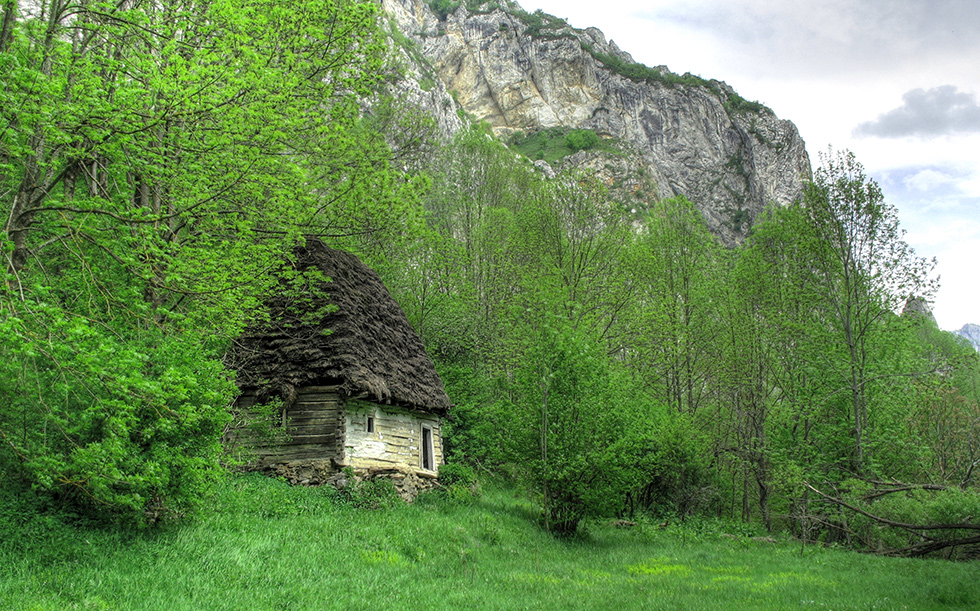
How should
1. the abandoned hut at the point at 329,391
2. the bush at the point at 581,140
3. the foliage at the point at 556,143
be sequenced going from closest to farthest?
the abandoned hut at the point at 329,391
the foliage at the point at 556,143
the bush at the point at 581,140

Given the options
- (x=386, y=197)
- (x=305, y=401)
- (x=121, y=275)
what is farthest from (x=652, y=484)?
(x=121, y=275)

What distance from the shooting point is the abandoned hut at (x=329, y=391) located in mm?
14398

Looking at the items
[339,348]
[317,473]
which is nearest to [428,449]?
[317,473]

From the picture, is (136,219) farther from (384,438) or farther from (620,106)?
(620,106)

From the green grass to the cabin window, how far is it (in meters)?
2.88

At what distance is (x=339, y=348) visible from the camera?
49.6ft

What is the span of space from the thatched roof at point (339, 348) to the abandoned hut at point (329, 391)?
3 centimetres

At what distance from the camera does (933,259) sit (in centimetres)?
1769

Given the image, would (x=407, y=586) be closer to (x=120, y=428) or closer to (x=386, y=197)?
(x=120, y=428)

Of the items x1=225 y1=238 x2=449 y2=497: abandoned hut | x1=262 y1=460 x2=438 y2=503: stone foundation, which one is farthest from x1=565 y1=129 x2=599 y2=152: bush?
x1=262 y1=460 x2=438 y2=503: stone foundation

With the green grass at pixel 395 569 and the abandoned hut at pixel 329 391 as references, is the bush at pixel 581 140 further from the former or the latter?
the green grass at pixel 395 569

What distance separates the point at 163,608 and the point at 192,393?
3.04 meters

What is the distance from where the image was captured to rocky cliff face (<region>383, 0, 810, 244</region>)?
94688 mm

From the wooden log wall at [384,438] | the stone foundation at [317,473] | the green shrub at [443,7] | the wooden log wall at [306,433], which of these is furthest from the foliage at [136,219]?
the green shrub at [443,7]
